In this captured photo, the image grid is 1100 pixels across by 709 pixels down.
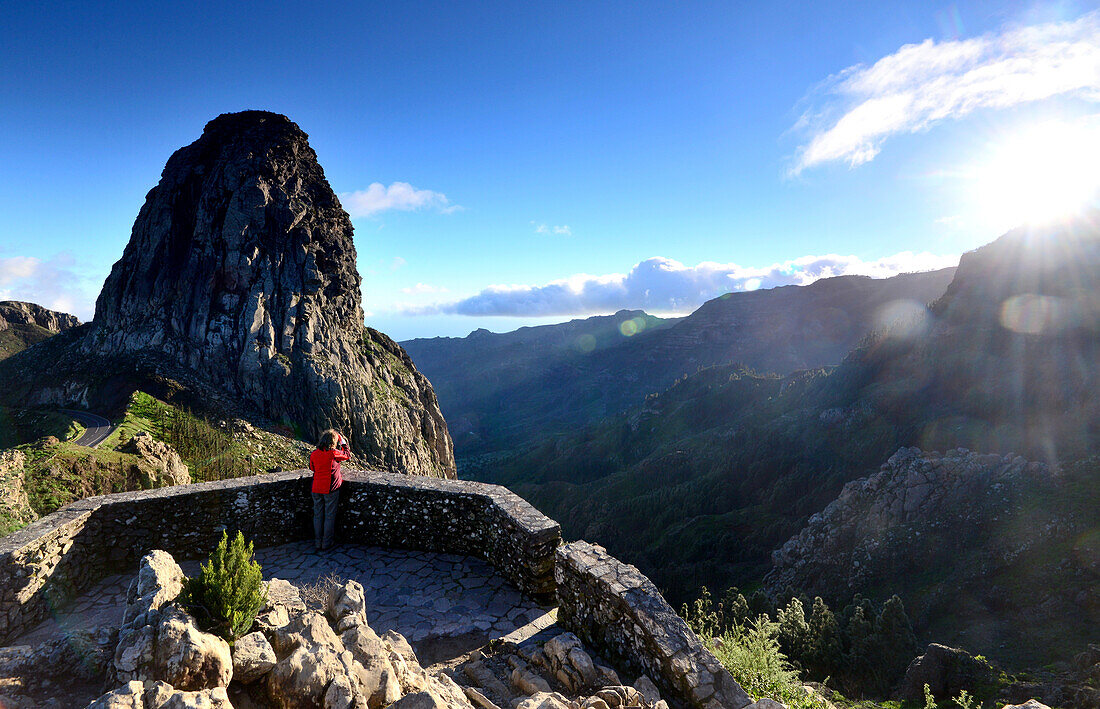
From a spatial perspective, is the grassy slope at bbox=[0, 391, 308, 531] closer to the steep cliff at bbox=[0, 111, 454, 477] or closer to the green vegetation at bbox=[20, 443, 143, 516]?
the green vegetation at bbox=[20, 443, 143, 516]

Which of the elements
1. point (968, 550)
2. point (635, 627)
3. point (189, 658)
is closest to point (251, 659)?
point (189, 658)

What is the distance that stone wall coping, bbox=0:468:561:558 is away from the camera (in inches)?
229

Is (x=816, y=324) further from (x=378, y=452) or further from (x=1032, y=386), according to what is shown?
(x=378, y=452)

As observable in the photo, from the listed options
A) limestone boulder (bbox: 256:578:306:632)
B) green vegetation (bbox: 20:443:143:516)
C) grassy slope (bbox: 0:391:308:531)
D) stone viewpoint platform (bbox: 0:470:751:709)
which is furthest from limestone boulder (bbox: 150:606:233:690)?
green vegetation (bbox: 20:443:143:516)

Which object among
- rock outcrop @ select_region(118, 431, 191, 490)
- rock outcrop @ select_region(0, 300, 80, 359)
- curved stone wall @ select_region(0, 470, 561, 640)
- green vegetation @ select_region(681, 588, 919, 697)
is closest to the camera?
curved stone wall @ select_region(0, 470, 561, 640)

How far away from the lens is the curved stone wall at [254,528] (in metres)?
5.61

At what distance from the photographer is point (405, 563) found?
7461mm

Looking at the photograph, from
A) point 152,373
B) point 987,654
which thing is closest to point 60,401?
point 152,373

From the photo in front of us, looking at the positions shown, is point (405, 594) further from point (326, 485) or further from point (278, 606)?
point (278, 606)

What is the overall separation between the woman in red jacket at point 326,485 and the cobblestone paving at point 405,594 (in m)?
0.31

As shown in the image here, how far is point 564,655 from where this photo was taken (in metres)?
4.96

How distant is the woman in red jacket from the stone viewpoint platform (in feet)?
1.05

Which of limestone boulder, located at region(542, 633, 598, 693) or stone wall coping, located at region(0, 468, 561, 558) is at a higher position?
stone wall coping, located at region(0, 468, 561, 558)

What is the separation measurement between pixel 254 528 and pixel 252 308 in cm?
3624
